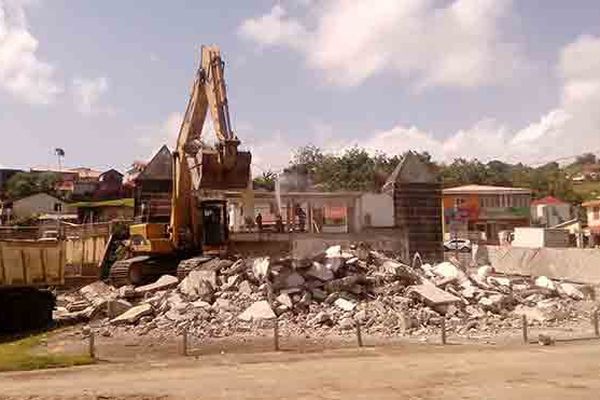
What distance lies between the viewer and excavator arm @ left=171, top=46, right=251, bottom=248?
25.7m

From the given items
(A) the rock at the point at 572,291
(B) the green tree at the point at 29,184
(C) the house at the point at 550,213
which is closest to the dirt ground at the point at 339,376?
(A) the rock at the point at 572,291

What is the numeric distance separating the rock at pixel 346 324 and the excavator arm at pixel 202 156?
633cm

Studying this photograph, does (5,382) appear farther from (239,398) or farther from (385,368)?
(385,368)

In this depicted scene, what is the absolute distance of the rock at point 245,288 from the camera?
25.0 m

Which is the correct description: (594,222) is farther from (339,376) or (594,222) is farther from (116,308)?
(339,376)

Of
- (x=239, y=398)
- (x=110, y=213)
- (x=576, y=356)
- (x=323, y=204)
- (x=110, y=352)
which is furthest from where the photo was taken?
(x=110, y=213)

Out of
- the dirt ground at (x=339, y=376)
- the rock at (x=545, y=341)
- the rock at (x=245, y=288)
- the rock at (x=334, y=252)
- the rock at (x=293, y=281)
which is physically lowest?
the rock at (x=545, y=341)

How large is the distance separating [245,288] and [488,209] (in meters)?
55.5

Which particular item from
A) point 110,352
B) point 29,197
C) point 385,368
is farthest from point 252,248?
point 29,197

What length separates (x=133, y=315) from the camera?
2362 centimetres

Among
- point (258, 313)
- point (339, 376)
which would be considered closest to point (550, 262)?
point (258, 313)

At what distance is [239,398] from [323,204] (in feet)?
111

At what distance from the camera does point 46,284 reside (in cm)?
2531

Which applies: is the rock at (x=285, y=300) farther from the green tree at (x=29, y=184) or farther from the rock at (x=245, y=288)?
the green tree at (x=29, y=184)
